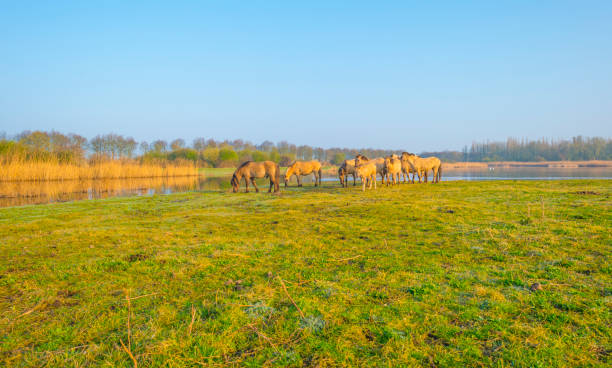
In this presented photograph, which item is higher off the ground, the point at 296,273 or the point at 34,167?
the point at 34,167

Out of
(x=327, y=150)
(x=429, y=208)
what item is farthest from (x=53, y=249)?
(x=327, y=150)

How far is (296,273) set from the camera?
453cm

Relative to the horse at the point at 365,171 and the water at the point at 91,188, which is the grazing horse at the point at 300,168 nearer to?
the water at the point at 91,188

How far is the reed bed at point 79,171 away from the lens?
24938 millimetres

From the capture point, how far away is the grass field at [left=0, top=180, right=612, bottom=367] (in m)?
2.64

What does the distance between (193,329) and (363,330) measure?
1.76 metres

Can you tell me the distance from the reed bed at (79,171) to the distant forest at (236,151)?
224 centimetres

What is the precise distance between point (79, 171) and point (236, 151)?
236ft

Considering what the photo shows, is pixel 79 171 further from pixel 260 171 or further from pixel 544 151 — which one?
pixel 544 151

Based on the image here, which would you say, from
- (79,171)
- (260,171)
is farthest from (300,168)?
(79,171)

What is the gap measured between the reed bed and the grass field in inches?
972

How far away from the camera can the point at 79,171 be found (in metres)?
30.7

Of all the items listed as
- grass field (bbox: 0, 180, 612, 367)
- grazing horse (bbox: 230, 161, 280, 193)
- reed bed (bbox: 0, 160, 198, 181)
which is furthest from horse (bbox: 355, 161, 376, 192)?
reed bed (bbox: 0, 160, 198, 181)

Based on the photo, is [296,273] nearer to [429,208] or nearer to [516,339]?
[516,339]
